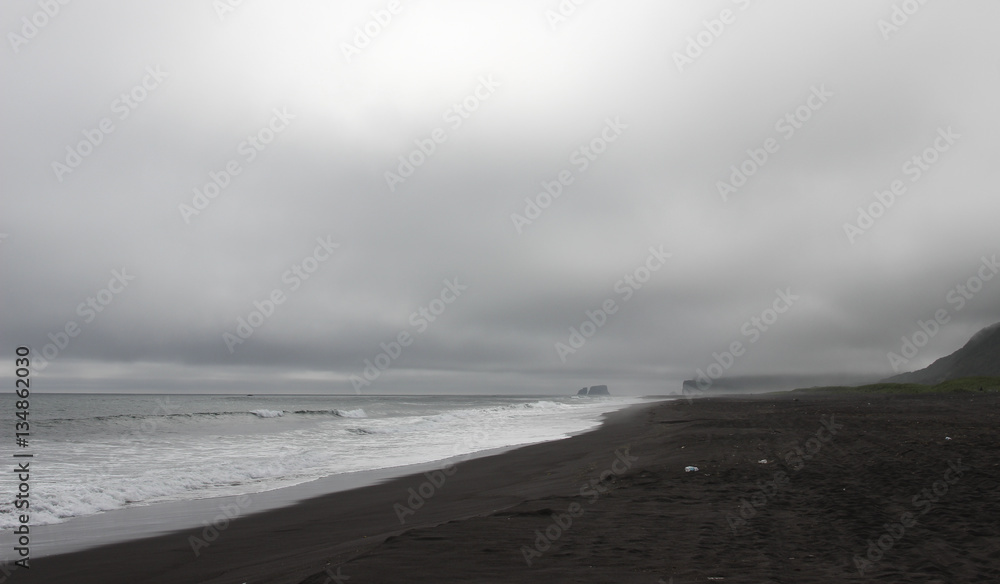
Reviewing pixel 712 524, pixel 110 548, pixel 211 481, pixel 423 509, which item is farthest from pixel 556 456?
pixel 110 548

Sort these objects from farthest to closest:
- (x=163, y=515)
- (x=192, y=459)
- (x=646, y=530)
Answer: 1. (x=192, y=459)
2. (x=163, y=515)
3. (x=646, y=530)

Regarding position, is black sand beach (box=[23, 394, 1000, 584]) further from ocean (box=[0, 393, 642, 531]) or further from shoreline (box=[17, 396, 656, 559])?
ocean (box=[0, 393, 642, 531])

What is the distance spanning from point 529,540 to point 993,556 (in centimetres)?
568

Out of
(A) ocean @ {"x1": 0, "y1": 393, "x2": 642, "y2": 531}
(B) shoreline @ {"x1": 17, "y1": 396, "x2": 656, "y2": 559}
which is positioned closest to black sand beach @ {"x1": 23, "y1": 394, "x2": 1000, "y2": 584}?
(B) shoreline @ {"x1": 17, "y1": 396, "x2": 656, "y2": 559}

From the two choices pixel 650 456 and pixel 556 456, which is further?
pixel 556 456

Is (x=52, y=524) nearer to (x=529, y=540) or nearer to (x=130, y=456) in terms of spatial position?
(x=529, y=540)

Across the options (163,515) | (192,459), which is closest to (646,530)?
(163,515)

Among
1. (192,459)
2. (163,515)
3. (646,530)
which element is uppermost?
(192,459)

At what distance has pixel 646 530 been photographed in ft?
28.3

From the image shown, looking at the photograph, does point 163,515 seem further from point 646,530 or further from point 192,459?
point 646,530

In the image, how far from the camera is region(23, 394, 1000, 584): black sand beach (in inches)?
273

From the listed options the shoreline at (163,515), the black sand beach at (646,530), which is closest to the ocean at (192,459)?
the shoreline at (163,515)

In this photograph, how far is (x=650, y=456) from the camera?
682 inches

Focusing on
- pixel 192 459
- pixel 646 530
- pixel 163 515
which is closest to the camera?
pixel 646 530
